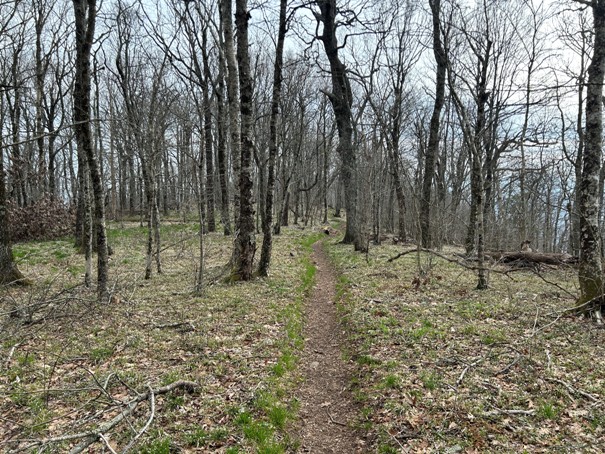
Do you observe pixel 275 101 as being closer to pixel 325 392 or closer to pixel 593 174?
pixel 593 174

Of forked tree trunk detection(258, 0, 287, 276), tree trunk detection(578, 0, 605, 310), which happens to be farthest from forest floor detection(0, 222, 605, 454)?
forked tree trunk detection(258, 0, 287, 276)

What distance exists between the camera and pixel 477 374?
18.5 ft

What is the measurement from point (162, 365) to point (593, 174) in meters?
9.04

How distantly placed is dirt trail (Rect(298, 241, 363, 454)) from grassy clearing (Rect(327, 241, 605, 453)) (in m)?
0.28

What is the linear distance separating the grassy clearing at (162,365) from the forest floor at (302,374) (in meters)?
0.03

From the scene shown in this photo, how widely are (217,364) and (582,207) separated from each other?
7.95 m

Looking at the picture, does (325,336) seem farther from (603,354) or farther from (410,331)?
(603,354)

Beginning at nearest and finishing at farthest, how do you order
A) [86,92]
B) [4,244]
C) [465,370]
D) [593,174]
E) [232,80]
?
1. [465,370]
2. [593,174]
3. [86,92]
4. [4,244]
5. [232,80]

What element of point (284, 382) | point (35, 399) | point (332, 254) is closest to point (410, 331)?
point (284, 382)

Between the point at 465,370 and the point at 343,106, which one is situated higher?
the point at 343,106

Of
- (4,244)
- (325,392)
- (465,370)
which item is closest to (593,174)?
(465,370)

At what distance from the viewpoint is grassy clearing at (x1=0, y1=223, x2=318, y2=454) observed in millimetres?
4414

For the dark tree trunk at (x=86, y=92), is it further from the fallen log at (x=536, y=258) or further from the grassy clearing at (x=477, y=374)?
the fallen log at (x=536, y=258)

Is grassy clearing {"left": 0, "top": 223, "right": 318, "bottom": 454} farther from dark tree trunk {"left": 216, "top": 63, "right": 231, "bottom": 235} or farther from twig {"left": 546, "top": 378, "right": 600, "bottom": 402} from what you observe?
dark tree trunk {"left": 216, "top": 63, "right": 231, "bottom": 235}
